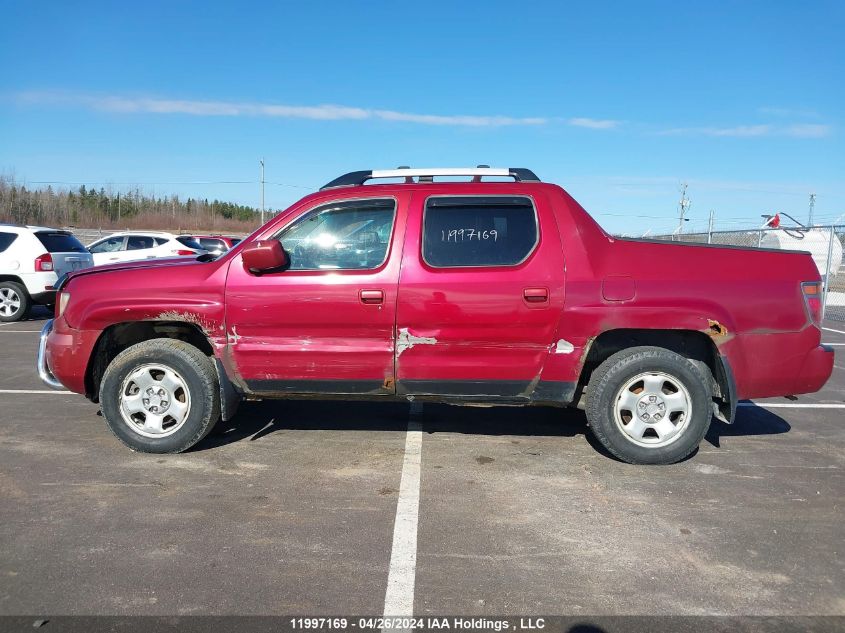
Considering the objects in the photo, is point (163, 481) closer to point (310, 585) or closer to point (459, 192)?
point (310, 585)

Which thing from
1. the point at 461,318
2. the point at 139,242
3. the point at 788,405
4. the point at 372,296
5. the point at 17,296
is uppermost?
the point at 139,242

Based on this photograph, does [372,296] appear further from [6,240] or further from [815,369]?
[6,240]

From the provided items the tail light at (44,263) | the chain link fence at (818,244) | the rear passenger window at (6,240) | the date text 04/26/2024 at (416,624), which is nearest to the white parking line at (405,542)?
the date text 04/26/2024 at (416,624)

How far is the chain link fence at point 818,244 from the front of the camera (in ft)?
46.3

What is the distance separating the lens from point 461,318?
4246mm

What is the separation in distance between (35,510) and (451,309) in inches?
107

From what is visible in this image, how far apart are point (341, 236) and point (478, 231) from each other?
0.95 m

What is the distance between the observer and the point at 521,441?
16.1ft

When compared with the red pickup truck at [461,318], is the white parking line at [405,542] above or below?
below

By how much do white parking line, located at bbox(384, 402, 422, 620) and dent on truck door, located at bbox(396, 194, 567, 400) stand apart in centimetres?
53

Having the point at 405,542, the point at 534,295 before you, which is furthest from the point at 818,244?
the point at 405,542

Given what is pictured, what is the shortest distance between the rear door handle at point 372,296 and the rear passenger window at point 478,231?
0.39 meters

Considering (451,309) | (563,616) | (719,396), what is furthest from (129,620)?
(719,396)

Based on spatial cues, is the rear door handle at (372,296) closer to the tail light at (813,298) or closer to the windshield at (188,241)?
the tail light at (813,298)
